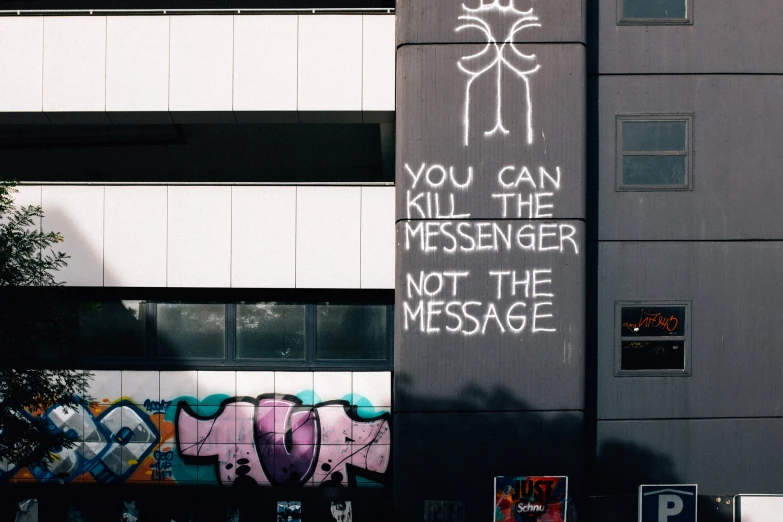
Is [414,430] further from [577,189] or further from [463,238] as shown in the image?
[577,189]

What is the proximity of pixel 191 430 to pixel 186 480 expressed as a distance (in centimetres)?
78

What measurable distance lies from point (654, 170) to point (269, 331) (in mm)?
6355

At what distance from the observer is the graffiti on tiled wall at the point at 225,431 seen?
421 inches

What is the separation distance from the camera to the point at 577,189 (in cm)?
988

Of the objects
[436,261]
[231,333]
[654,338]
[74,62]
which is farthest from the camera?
[231,333]

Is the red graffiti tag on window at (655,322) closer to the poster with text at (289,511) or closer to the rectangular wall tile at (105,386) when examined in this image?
the poster with text at (289,511)

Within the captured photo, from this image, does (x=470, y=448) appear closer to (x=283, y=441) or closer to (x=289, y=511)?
(x=283, y=441)

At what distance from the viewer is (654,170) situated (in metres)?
10.4

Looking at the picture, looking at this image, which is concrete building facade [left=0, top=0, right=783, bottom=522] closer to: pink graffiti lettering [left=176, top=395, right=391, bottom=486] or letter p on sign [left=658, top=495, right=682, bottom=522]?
pink graffiti lettering [left=176, top=395, right=391, bottom=486]

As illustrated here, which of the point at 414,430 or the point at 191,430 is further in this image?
the point at 191,430

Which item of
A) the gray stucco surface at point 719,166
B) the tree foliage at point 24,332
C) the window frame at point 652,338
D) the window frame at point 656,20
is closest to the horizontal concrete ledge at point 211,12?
the window frame at point 656,20

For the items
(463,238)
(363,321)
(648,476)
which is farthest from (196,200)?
(648,476)

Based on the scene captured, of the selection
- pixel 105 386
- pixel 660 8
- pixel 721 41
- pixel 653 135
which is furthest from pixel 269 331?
pixel 721 41

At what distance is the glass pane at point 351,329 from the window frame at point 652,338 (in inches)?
138
